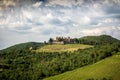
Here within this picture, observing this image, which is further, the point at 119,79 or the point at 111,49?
the point at 111,49

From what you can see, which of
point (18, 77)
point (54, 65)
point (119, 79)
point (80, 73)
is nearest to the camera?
point (119, 79)

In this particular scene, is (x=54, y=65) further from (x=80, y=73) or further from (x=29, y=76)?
(x=80, y=73)

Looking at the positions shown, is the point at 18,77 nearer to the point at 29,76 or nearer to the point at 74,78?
the point at 29,76

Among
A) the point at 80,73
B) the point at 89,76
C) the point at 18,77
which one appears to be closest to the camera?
the point at 89,76

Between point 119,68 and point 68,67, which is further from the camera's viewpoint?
point 68,67

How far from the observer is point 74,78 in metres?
128

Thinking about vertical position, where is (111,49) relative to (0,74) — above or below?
above

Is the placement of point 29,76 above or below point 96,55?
below

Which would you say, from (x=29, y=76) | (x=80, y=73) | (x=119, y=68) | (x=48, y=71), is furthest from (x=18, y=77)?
(x=119, y=68)

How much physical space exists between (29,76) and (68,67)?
26.9 metres

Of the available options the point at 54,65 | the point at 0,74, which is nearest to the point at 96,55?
the point at 54,65

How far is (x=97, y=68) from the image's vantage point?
138875 mm

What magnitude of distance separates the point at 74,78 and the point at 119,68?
79.4 feet

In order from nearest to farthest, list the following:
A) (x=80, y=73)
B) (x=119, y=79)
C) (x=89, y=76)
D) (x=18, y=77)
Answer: (x=119, y=79)
(x=89, y=76)
(x=80, y=73)
(x=18, y=77)
